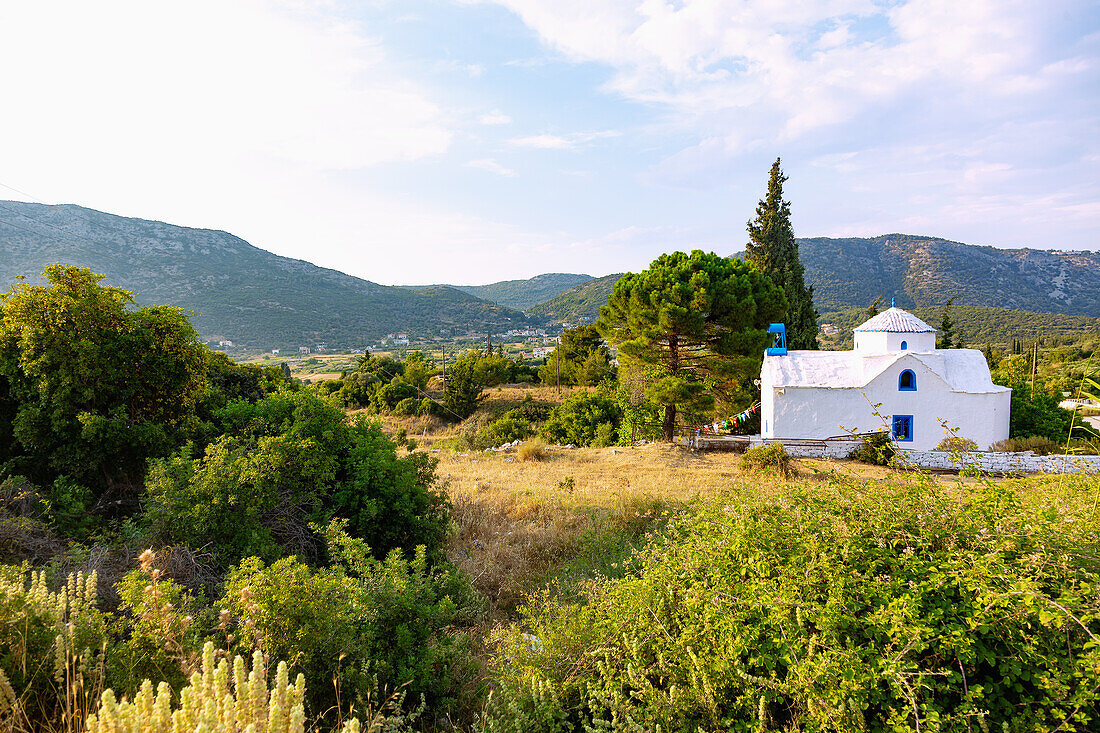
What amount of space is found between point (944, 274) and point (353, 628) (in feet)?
495

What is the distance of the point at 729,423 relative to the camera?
24484mm

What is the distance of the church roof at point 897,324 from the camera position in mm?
19344

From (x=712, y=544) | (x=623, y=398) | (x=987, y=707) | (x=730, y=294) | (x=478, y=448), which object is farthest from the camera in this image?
(x=478, y=448)

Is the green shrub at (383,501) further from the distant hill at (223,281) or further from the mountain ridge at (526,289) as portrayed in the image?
the mountain ridge at (526,289)

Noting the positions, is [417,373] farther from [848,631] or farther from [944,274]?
[944,274]

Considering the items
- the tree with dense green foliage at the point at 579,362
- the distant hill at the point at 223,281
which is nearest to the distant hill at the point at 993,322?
the tree with dense green foliage at the point at 579,362

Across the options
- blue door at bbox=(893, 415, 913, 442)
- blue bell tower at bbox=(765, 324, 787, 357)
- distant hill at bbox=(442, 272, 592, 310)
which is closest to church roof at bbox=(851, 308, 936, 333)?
blue bell tower at bbox=(765, 324, 787, 357)

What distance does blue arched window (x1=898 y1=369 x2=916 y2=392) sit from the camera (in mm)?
18766

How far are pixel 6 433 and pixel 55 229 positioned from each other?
3424 inches

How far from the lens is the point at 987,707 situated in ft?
7.39

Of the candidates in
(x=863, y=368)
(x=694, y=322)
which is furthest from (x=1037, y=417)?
(x=694, y=322)

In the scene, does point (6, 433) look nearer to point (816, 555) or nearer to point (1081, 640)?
point (816, 555)

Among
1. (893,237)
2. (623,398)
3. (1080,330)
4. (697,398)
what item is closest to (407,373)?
(623,398)

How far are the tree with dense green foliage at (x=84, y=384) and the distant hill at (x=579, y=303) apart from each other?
81.6 m
